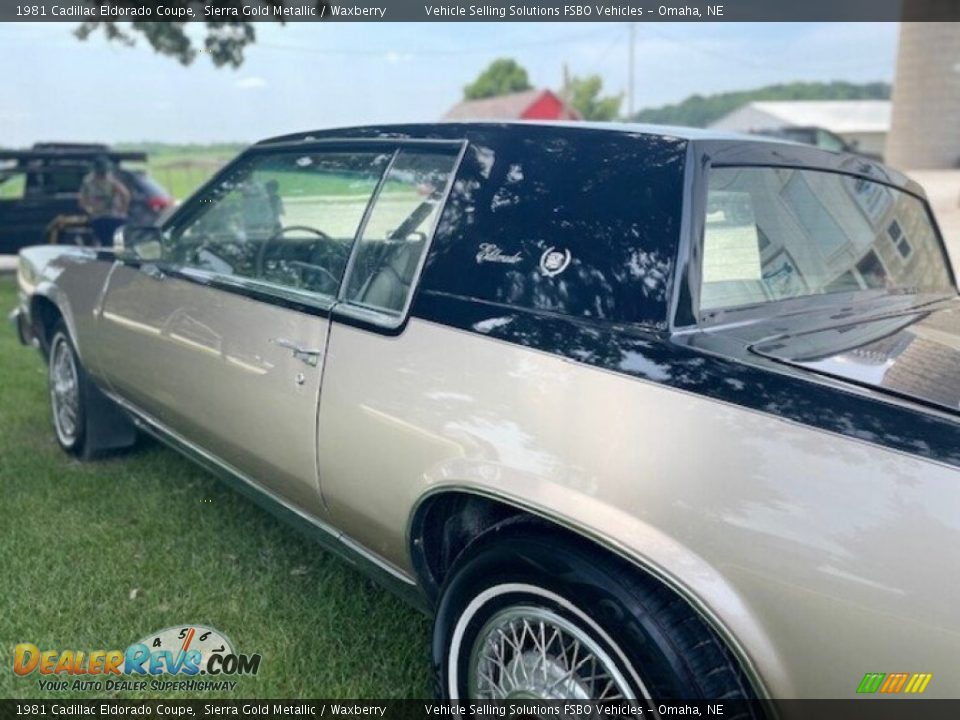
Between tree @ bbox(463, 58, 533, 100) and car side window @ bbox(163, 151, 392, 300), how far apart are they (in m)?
74.2

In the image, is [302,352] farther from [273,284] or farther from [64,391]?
[64,391]

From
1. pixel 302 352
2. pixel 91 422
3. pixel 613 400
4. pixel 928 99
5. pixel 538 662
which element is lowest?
pixel 91 422

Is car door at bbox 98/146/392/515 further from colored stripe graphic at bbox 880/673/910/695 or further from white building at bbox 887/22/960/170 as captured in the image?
white building at bbox 887/22/960/170

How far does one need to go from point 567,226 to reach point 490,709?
126cm

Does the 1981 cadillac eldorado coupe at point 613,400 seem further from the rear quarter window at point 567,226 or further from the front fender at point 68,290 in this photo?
the front fender at point 68,290

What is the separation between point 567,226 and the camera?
2098mm

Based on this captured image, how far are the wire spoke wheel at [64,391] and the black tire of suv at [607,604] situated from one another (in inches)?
126

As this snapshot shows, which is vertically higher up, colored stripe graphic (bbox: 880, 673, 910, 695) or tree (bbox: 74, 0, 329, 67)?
tree (bbox: 74, 0, 329, 67)

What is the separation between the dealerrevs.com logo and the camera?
8.53 ft

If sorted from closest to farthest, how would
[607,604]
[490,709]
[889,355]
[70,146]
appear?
[607,604], [889,355], [490,709], [70,146]

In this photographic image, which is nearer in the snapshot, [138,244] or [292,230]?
[292,230]

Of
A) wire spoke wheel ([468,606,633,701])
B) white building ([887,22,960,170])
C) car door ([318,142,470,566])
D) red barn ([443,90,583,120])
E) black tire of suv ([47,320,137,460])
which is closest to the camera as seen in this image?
wire spoke wheel ([468,606,633,701])

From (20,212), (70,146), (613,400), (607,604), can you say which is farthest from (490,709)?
(70,146)

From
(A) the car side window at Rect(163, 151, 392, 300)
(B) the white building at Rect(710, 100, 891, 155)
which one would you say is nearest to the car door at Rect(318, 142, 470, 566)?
(A) the car side window at Rect(163, 151, 392, 300)
